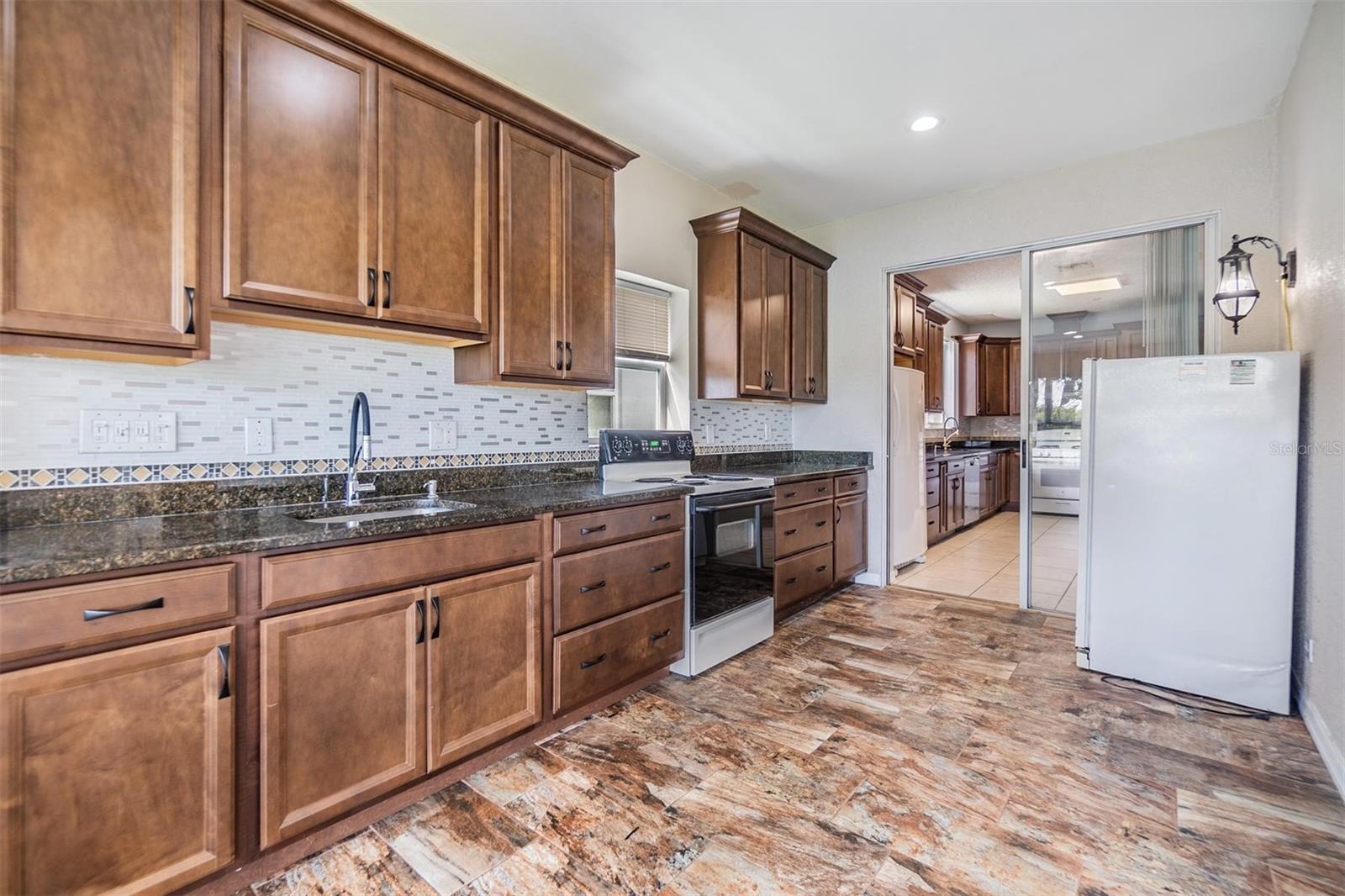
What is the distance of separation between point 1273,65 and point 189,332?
13.9ft

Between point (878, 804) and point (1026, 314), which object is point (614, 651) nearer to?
point (878, 804)

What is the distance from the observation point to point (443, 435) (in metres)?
2.42

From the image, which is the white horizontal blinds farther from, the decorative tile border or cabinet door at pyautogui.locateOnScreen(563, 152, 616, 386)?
the decorative tile border

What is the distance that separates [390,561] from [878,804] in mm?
1631

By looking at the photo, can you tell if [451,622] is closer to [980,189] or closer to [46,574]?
[46,574]

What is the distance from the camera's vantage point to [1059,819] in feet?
5.73

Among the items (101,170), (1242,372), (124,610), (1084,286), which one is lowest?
(124,610)

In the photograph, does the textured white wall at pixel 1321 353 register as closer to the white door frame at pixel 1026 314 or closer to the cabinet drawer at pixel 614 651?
the white door frame at pixel 1026 314

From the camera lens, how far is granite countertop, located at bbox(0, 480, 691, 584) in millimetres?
1171

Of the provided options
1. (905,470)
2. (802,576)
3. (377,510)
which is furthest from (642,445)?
(905,470)

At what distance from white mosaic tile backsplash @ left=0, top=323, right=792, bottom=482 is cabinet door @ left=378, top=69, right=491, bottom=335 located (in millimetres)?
348

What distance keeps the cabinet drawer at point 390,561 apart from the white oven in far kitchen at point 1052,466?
128 inches

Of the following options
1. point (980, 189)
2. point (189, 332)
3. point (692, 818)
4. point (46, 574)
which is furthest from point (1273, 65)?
point (46, 574)

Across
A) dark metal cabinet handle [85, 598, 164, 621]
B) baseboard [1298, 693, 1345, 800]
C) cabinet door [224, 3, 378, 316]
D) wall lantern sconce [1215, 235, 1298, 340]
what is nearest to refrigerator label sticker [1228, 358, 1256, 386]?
wall lantern sconce [1215, 235, 1298, 340]
